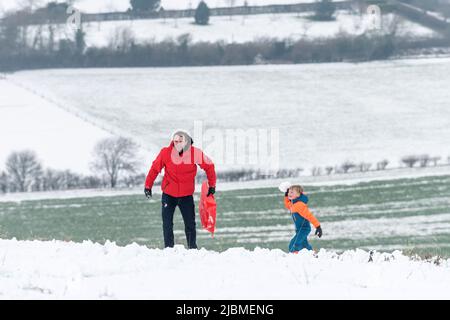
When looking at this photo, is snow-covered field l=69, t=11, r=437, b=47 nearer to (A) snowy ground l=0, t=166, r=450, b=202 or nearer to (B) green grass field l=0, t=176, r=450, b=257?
(A) snowy ground l=0, t=166, r=450, b=202

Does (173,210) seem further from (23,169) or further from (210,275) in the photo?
(23,169)

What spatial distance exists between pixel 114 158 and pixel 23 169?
4.62m

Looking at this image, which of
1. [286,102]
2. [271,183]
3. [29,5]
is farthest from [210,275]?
[29,5]

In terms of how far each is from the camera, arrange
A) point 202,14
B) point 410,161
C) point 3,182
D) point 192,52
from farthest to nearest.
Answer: point 202,14 → point 192,52 → point 410,161 → point 3,182

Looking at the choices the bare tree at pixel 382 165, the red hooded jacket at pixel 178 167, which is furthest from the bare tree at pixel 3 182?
the red hooded jacket at pixel 178 167

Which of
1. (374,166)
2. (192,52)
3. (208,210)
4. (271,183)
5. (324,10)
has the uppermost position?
(208,210)

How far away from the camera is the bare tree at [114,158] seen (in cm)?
4798

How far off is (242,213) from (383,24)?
5974cm

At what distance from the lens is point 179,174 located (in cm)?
1187

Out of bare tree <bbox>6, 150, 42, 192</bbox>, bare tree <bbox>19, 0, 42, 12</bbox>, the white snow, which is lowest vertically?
the white snow

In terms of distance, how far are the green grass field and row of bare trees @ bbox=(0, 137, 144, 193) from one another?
4.43 metres

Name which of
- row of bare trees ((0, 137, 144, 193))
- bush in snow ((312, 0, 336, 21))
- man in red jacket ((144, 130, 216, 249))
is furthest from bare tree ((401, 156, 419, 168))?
bush in snow ((312, 0, 336, 21))

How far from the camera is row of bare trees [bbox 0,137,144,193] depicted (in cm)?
4419
